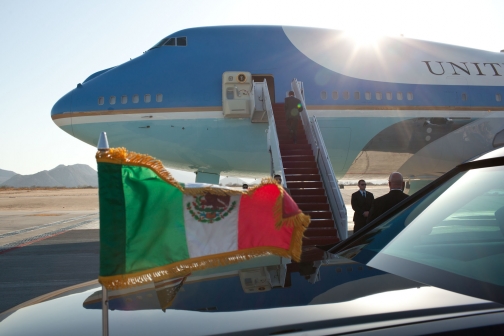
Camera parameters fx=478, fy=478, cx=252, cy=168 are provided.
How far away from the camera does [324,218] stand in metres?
8.80

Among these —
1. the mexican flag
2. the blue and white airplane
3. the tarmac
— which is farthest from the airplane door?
the mexican flag

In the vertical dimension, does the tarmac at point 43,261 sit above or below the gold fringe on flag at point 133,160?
below

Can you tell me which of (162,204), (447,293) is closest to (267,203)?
(162,204)

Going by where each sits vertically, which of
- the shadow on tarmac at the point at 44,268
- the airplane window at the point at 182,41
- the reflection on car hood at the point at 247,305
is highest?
the airplane window at the point at 182,41

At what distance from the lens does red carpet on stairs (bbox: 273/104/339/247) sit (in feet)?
27.8

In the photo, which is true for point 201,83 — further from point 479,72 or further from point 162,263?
point 162,263

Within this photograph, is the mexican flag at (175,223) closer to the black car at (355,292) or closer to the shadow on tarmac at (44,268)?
the black car at (355,292)

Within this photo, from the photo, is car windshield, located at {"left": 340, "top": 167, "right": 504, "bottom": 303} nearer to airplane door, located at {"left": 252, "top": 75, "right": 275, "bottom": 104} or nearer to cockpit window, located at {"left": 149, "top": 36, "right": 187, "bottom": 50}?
airplane door, located at {"left": 252, "top": 75, "right": 275, "bottom": 104}

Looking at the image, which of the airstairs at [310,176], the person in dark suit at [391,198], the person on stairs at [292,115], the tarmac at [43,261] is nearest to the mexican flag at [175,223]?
the tarmac at [43,261]

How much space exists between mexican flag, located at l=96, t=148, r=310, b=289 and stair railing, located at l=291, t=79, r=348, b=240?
5877 mm

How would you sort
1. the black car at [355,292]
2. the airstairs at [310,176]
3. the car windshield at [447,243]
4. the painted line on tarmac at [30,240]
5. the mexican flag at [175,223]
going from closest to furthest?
the black car at [355,292], the car windshield at [447,243], the mexican flag at [175,223], the airstairs at [310,176], the painted line on tarmac at [30,240]

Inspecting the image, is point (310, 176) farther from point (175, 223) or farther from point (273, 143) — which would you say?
point (175, 223)

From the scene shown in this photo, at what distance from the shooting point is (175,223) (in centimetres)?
232

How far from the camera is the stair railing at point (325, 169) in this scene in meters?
8.35
